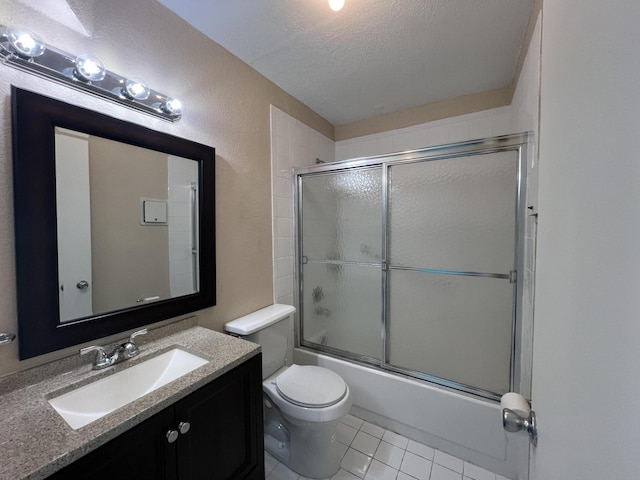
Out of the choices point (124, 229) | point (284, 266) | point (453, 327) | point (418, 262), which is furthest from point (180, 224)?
point (453, 327)

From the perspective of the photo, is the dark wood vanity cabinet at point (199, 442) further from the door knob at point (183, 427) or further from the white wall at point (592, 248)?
the white wall at point (592, 248)

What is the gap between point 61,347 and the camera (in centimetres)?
98

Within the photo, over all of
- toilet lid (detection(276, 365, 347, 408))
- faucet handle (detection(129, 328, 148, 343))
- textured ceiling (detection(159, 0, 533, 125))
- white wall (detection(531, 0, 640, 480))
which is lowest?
toilet lid (detection(276, 365, 347, 408))

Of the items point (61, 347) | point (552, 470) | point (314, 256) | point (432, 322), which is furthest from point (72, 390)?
point (432, 322)

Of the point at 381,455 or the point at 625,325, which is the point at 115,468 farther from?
the point at 381,455

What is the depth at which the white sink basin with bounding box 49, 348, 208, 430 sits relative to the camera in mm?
895

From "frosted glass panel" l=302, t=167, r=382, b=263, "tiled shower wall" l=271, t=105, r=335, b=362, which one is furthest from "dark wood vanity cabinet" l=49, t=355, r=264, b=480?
"frosted glass panel" l=302, t=167, r=382, b=263

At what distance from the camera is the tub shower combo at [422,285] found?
5.06 ft

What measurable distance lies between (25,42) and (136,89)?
0.32m

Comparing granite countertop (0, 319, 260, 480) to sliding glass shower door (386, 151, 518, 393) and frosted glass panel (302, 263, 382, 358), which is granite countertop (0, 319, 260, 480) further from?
sliding glass shower door (386, 151, 518, 393)

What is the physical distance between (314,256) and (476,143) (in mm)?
1390

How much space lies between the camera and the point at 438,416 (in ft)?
5.36

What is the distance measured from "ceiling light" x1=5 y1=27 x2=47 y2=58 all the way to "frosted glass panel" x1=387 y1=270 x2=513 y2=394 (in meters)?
2.02

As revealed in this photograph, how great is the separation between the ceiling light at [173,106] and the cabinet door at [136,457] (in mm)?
1273
